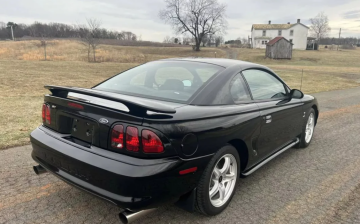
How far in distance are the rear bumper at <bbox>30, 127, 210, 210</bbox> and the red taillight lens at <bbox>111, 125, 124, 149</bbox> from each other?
79 millimetres

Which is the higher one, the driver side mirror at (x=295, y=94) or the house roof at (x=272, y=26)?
the house roof at (x=272, y=26)

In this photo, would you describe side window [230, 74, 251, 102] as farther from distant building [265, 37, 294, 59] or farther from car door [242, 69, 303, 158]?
distant building [265, 37, 294, 59]

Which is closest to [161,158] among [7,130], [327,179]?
[327,179]

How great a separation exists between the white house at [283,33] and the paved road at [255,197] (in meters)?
81.6

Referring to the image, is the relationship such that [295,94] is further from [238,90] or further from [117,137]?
[117,137]

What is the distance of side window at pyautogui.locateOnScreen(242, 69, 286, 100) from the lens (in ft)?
11.0

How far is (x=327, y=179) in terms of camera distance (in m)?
3.59

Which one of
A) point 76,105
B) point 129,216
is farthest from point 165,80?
point 129,216

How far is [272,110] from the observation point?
343cm

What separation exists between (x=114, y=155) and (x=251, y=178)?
2057 mm

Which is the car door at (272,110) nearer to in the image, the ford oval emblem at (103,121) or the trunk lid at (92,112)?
the trunk lid at (92,112)

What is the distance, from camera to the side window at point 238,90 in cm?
302

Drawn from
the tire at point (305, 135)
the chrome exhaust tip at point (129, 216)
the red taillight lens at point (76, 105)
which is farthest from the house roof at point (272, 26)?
the chrome exhaust tip at point (129, 216)

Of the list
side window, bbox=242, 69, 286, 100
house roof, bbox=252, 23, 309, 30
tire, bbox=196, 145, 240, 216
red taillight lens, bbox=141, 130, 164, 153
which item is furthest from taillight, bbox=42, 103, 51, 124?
house roof, bbox=252, 23, 309, 30
